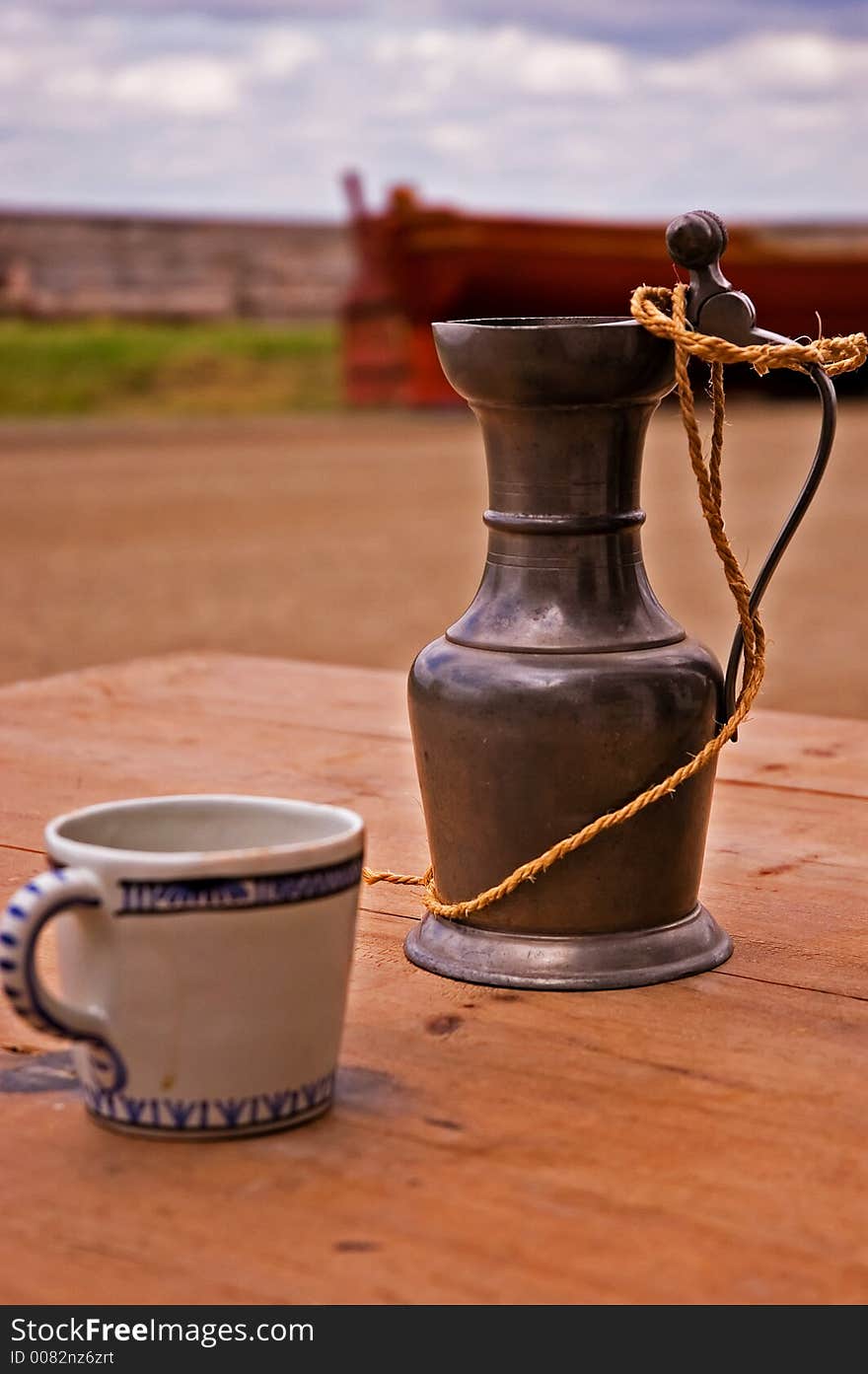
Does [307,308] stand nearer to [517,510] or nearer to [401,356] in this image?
[401,356]

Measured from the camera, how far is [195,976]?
0.58 m

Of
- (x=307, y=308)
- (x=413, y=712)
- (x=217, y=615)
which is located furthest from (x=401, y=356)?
(x=413, y=712)

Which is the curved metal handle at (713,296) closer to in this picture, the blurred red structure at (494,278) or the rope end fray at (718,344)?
the rope end fray at (718,344)

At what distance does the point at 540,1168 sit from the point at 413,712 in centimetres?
28

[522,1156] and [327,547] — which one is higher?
[522,1156]

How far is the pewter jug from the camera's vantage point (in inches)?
30.0

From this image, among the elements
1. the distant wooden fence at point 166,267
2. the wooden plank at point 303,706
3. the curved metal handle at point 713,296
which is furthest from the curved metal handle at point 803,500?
the distant wooden fence at point 166,267

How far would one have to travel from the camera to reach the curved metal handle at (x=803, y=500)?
773mm

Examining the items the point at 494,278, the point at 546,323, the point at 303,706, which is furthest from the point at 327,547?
the point at 494,278

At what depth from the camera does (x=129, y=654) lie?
3752 millimetres

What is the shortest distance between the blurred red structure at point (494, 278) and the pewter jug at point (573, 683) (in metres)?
→ 9.63

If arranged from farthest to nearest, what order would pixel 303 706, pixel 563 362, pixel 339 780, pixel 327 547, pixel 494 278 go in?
pixel 494 278 < pixel 327 547 < pixel 303 706 < pixel 339 780 < pixel 563 362

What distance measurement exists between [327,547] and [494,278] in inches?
218

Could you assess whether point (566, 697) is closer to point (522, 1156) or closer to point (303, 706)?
point (522, 1156)
